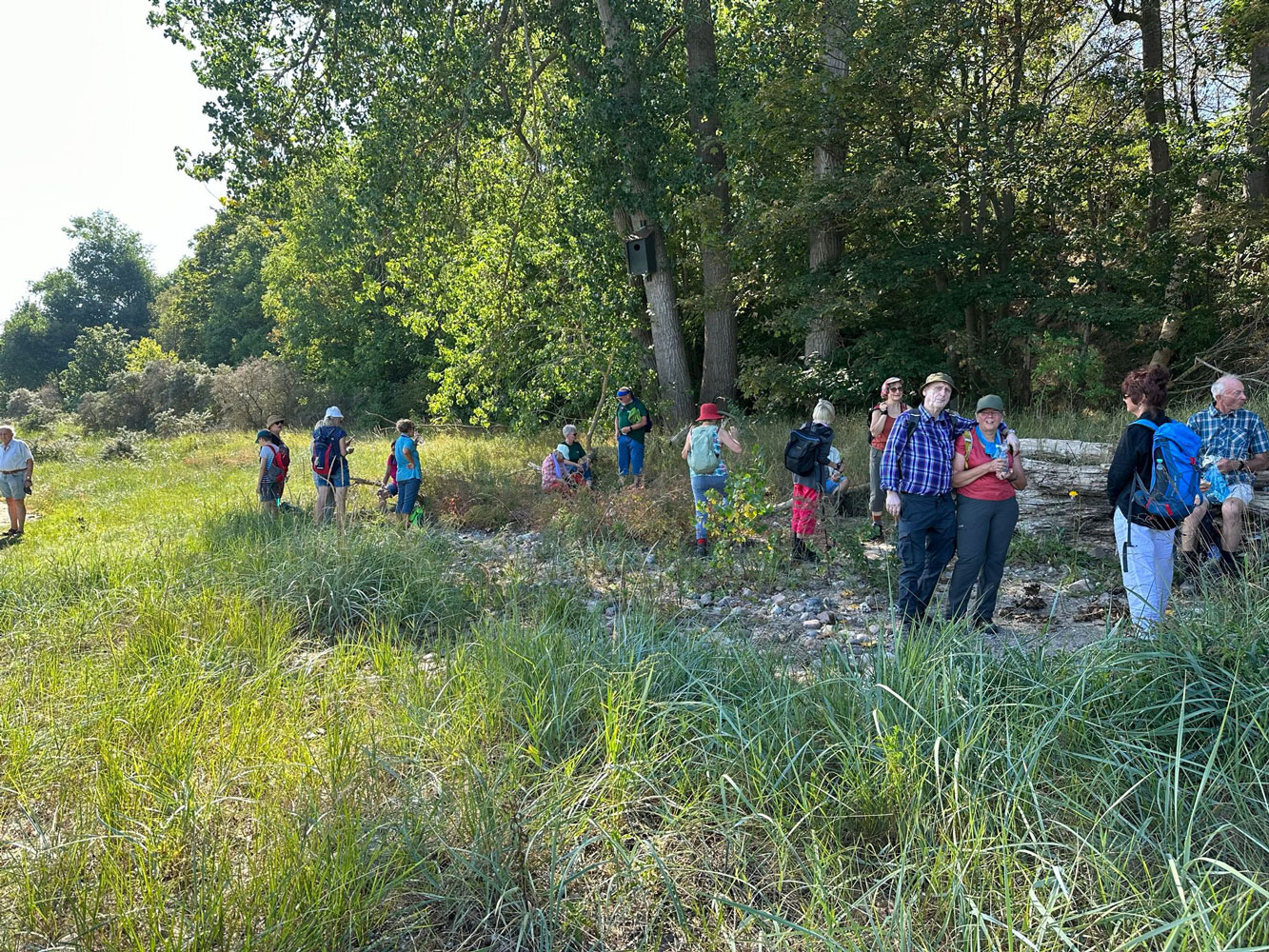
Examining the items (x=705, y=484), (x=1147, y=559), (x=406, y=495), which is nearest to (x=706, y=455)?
(x=705, y=484)

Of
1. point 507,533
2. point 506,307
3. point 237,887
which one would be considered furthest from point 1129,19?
point 237,887

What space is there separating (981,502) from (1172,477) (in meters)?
1.06

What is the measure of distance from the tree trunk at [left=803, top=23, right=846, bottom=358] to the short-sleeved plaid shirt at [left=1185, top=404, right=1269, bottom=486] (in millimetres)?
7608

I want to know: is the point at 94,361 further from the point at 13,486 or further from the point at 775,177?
the point at 775,177

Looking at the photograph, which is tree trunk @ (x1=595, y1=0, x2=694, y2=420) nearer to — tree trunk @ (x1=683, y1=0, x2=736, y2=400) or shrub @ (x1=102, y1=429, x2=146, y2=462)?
tree trunk @ (x1=683, y1=0, x2=736, y2=400)

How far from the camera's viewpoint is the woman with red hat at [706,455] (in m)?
8.07

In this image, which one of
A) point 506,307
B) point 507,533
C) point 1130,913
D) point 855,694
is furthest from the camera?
point 506,307

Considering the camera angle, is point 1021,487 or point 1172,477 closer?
point 1172,477

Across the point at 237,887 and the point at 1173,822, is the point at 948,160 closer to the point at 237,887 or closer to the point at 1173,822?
the point at 1173,822

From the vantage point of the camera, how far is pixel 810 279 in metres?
13.5

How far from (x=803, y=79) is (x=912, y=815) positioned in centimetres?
1200

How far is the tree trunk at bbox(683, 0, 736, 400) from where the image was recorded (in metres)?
13.4

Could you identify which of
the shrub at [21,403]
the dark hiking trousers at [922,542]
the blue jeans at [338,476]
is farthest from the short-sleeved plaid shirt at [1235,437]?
the shrub at [21,403]

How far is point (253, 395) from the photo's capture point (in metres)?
34.2
